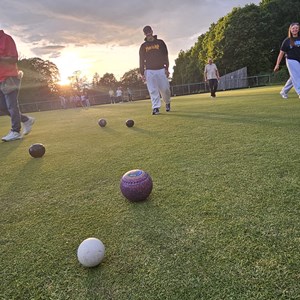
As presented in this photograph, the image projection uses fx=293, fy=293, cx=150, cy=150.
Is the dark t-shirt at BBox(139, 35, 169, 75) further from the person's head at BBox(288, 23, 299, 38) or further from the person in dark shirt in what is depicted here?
the person's head at BBox(288, 23, 299, 38)

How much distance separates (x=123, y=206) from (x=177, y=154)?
1.57 metres

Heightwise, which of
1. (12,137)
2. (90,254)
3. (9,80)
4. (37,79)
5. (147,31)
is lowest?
(12,137)

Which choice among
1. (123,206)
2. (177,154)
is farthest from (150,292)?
(177,154)

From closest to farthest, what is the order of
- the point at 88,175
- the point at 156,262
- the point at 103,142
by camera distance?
the point at 156,262 < the point at 88,175 < the point at 103,142

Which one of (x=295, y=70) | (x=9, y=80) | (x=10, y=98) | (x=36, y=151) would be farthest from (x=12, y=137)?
(x=295, y=70)

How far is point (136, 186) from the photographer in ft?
7.69

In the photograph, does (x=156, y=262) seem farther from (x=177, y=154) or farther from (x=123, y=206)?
(x=177, y=154)

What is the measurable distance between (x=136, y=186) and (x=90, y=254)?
2.71 feet

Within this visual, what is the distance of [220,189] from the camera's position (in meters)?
2.48

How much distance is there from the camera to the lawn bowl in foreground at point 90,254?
1595mm

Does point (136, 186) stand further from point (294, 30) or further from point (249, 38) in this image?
point (249, 38)

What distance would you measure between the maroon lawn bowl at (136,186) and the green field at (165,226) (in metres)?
0.08

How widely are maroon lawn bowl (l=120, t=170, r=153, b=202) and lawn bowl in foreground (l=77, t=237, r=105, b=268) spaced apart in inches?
29.5

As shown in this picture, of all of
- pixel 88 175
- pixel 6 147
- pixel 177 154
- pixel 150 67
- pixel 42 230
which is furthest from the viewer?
pixel 150 67
